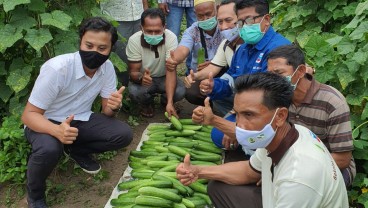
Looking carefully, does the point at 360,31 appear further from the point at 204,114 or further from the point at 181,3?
the point at 181,3

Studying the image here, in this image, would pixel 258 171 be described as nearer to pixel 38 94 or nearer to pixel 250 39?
pixel 250 39

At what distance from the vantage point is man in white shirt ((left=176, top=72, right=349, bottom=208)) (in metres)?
2.68

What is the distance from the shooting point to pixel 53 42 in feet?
17.1

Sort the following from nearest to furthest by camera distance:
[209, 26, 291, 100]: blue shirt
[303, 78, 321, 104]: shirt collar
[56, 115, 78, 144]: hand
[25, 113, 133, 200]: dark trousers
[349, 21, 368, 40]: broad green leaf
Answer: [303, 78, 321, 104]: shirt collar < [56, 115, 78, 144]: hand < [25, 113, 133, 200]: dark trousers < [349, 21, 368, 40]: broad green leaf < [209, 26, 291, 100]: blue shirt

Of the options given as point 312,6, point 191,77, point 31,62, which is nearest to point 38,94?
→ point 31,62

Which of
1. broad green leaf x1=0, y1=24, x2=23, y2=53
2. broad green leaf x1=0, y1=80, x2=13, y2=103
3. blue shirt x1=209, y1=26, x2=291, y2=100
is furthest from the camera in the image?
broad green leaf x1=0, y1=80, x2=13, y2=103

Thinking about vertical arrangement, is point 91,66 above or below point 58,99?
above

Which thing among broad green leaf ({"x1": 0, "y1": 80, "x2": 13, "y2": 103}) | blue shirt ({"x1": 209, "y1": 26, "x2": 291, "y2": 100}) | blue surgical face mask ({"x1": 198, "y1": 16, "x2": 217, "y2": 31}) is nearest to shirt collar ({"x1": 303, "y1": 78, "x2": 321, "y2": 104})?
blue shirt ({"x1": 209, "y1": 26, "x2": 291, "y2": 100})

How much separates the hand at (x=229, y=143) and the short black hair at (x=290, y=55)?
1.31 meters

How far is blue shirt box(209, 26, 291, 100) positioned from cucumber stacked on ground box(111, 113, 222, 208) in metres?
0.64

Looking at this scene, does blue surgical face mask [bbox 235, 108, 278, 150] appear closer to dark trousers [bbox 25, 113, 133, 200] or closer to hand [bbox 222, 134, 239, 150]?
hand [bbox 222, 134, 239, 150]

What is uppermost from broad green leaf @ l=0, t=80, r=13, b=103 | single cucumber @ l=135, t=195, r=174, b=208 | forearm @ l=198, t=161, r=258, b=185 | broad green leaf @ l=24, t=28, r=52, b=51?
broad green leaf @ l=24, t=28, r=52, b=51

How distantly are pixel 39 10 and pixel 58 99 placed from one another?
3.75ft

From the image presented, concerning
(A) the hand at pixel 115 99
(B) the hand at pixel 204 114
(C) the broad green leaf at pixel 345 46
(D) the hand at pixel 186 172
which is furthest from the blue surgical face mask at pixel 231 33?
(D) the hand at pixel 186 172
